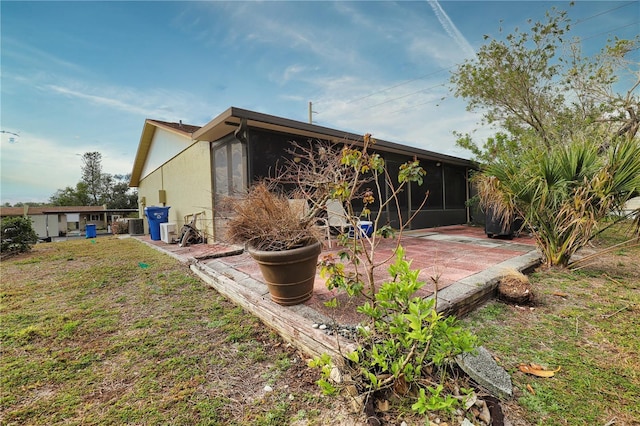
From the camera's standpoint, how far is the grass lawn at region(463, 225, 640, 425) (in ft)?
4.44

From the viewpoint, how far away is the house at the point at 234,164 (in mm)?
5245

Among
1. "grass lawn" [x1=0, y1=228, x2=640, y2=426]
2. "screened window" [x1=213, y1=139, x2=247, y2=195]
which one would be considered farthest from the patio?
"screened window" [x1=213, y1=139, x2=247, y2=195]

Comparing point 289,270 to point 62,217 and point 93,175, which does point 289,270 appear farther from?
point 93,175

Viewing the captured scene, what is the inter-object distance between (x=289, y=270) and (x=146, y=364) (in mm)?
1152

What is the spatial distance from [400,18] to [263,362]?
8571 mm

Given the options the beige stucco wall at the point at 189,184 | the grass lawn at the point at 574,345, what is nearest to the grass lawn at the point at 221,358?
the grass lawn at the point at 574,345

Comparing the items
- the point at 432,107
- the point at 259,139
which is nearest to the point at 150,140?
the point at 259,139

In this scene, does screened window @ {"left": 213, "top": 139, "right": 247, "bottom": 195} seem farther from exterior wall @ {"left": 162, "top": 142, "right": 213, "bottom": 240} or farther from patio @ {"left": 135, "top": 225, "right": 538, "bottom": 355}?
patio @ {"left": 135, "top": 225, "right": 538, "bottom": 355}

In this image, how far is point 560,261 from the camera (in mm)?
3590

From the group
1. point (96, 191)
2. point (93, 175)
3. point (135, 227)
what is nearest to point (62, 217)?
point (96, 191)

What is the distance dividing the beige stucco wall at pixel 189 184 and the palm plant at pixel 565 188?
197 inches

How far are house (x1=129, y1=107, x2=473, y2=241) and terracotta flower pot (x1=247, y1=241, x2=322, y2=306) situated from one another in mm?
723

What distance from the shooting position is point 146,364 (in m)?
1.84

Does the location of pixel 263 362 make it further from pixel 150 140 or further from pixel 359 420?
pixel 150 140
